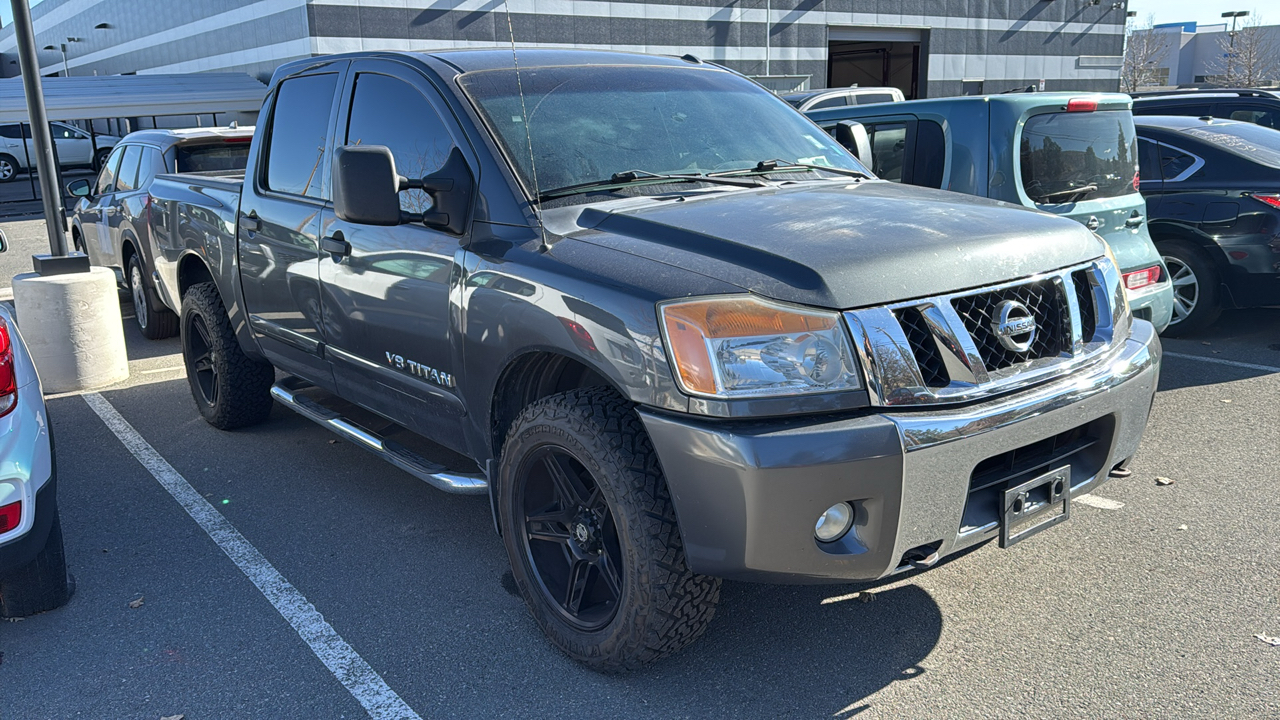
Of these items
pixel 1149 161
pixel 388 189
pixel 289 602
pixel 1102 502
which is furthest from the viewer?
pixel 1149 161

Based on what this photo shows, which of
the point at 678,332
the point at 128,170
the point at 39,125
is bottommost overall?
the point at 678,332

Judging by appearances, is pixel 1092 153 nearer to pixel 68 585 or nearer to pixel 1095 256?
pixel 1095 256

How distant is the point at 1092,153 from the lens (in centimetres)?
569

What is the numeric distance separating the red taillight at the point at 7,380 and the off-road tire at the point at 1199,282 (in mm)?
7359

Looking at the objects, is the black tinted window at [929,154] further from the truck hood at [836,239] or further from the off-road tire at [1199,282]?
the off-road tire at [1199,282]

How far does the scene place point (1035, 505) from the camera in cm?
289

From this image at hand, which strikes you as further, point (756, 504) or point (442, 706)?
point (442, 706)

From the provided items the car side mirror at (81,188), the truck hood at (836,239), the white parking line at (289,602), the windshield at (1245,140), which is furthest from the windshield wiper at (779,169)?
the car side mirror at (81,188)

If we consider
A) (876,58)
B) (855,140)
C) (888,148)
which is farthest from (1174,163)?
(876,58)

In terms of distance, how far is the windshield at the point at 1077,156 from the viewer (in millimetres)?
5512

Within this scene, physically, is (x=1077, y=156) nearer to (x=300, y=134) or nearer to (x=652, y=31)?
(x=300, y=134)

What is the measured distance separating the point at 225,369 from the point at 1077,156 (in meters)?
4.95

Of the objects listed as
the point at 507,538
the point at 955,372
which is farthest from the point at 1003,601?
the point at 507,538

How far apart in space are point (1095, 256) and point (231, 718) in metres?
3.08
